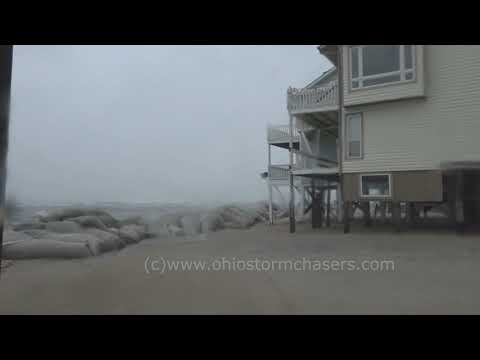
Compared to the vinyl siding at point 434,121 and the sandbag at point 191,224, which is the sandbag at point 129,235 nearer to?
the sandbag at point 191,224

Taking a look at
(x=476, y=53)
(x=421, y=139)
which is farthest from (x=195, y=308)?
(x=476, y=53)

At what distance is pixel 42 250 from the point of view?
6355mm

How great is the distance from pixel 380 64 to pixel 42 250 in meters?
9.10

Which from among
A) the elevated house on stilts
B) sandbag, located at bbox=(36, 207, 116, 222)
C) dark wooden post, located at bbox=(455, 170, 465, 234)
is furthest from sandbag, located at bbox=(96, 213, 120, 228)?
dark wooden post, located at bbox=(455, 170, 465, 234)

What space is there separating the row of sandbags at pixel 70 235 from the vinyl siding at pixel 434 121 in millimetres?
6865

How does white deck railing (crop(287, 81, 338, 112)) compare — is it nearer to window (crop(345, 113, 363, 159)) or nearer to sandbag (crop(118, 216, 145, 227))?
window (crop(345, 113, 363, 159))

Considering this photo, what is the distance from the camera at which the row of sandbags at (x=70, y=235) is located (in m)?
6.34

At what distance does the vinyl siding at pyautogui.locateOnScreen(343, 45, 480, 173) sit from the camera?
8.65 metres

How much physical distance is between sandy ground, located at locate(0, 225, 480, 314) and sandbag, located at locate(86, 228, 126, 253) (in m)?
0.68

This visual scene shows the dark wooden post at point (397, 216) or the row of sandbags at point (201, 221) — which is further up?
the dark wooden post at point (397, 216)

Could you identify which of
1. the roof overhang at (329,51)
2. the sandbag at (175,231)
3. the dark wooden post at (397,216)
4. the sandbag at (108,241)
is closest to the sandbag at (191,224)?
the sandbag at (175,231)

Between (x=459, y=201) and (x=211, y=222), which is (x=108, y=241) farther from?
(x=459, y=201)
